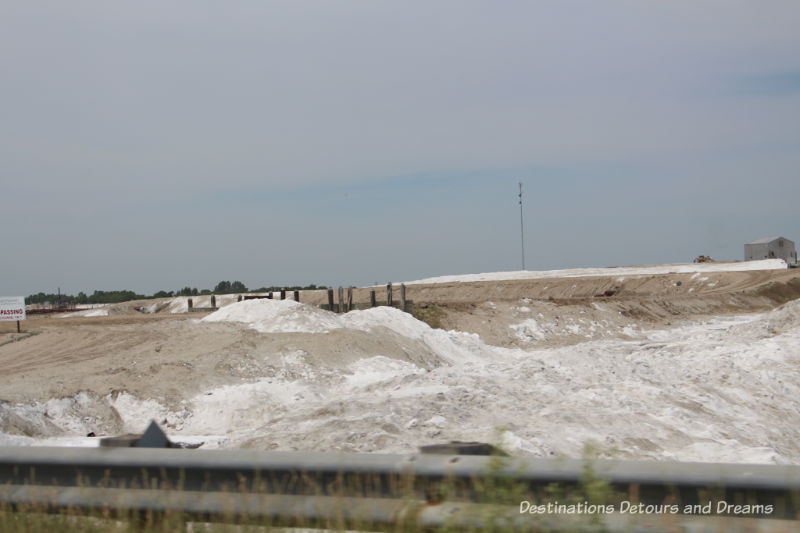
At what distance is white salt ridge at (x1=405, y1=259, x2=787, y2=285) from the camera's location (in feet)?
191

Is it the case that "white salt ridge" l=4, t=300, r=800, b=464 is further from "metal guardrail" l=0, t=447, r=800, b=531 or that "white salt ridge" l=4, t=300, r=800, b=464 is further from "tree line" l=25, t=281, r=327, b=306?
"tree line" l=25, t=281, r=327, b=306

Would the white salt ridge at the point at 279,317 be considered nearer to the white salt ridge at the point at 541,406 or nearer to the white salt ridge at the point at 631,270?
the white salt ridge at the point at 541,406

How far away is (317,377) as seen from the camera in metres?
16.8

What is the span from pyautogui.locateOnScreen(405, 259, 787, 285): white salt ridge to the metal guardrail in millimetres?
55725

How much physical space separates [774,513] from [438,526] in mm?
1572

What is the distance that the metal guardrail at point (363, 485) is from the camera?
10.8 feet

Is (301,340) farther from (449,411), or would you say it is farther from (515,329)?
(515,329)

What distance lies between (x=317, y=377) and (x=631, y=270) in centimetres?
5645

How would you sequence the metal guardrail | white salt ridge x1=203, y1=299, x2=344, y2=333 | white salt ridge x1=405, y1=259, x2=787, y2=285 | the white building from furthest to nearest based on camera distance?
1. the white building
2. white salt ridge x1=405, y1=259, x2=787, y2=285
3. white salt ridge x1=203, y1=299, x2=344, y2=333
4. the metal guardrail

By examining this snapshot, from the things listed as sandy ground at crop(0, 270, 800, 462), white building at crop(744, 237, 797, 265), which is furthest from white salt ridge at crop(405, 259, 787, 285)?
sandy ground at crop(0, 270, 800, 462)

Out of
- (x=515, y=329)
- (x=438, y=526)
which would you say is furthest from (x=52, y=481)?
(x=515, y=329)

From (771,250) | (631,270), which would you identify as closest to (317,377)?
(631,270)

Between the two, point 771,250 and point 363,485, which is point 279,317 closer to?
point 363,485

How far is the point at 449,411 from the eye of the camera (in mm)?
9859
